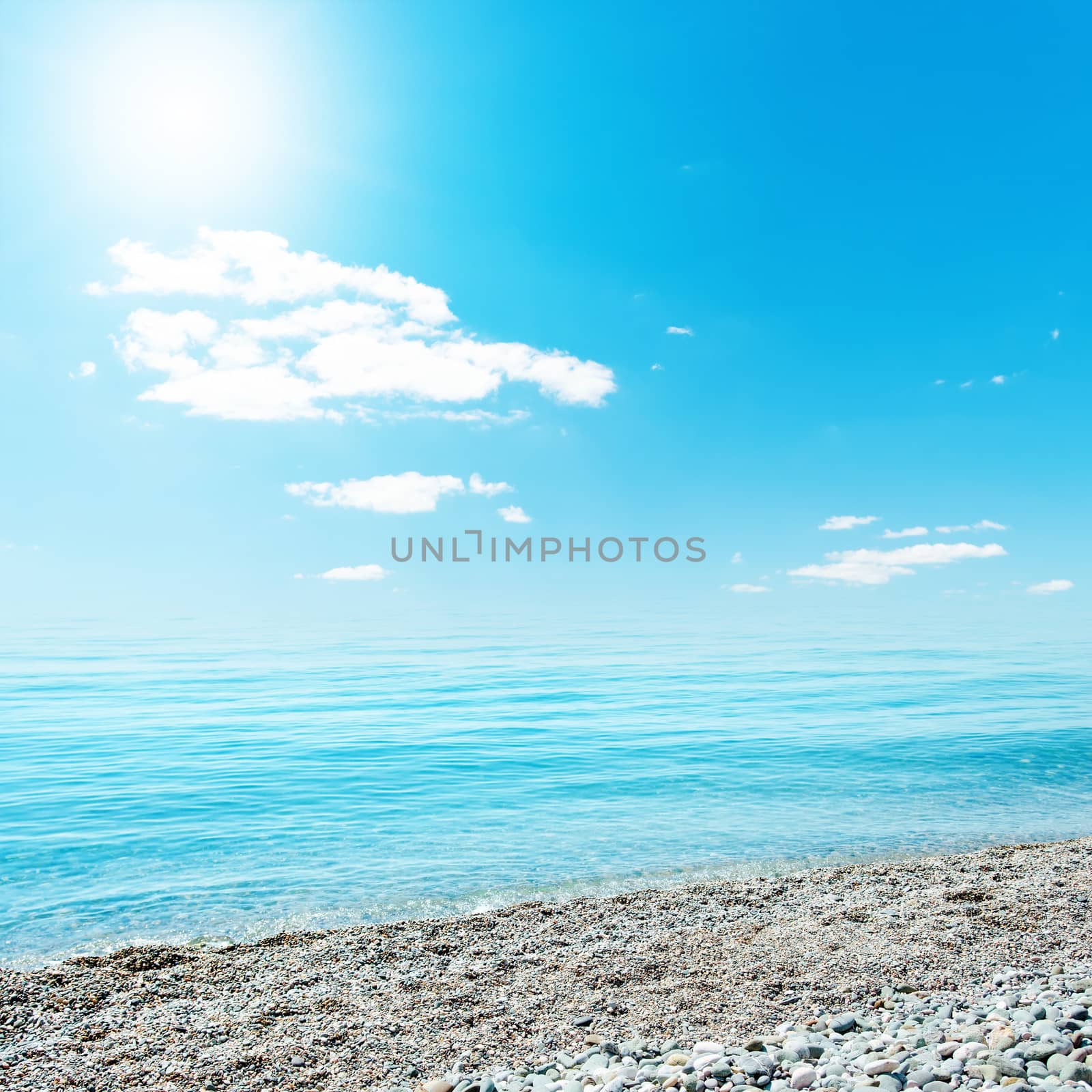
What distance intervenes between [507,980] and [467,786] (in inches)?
305

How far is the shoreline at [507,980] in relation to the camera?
491 centimetres

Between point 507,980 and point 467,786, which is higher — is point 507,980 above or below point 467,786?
above

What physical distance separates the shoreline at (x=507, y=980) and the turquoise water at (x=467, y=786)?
3.89 feet

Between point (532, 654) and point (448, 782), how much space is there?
93.4 feet

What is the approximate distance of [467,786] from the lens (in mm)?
13531

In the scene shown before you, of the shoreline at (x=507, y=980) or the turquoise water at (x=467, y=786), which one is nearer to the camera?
the shoreline at (x=507, y=980)

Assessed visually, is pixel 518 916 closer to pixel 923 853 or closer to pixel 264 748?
pixel 923 853

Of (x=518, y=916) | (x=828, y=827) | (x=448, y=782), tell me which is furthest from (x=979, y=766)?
(x=518, y=916)

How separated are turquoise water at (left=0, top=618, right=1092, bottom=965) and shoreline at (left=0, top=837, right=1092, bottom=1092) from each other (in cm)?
119

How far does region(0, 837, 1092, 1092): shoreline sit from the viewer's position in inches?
193

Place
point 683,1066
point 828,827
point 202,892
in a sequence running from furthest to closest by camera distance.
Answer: point 828,827 < point 202,892 < point 683,1066

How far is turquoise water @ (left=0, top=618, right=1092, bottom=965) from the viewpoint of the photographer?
855cm

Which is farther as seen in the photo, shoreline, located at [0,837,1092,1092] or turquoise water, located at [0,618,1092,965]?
turquoise water, located at [0,618,1092,965]

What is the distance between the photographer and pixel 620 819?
11.1m
